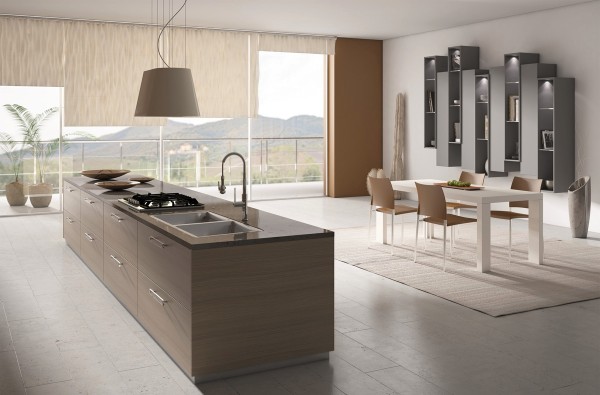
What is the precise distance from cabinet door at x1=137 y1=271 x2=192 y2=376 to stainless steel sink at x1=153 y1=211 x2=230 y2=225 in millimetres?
380

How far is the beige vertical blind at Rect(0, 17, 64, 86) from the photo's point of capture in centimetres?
931

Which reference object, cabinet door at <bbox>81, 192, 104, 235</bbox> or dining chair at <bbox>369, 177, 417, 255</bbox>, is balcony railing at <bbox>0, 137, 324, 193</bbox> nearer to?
dining chair at <bbox>369, 177, 417, 255</bbox>

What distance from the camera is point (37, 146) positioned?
11281 millimetres

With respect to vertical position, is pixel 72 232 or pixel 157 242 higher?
pixel 157 242

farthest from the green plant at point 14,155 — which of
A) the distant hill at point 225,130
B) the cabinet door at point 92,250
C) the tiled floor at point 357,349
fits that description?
the distant hill at point 225,130

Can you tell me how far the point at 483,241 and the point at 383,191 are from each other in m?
1.37

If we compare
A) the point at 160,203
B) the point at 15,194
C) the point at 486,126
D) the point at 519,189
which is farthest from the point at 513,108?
the point at 15,194

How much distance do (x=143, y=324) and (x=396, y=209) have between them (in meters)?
3.48

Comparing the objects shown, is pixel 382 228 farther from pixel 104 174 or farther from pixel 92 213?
pixel 92 213

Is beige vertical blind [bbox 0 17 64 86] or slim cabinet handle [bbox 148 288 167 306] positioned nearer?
slim cabinet handle [bbox 148 288 167 306]

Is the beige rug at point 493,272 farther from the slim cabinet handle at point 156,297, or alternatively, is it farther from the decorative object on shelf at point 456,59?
the decorative object on shelf at point 456,59

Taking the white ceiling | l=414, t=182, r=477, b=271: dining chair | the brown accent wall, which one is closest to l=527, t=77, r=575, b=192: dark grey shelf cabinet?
the white ceiling

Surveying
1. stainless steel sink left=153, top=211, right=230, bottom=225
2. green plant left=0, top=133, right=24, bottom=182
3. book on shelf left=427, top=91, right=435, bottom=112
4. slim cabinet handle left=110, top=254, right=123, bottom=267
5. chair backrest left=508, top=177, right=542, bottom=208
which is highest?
book on shelf left=427, top=91, right=435, bottom=112

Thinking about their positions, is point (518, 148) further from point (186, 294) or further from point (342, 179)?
point (186, 294)
